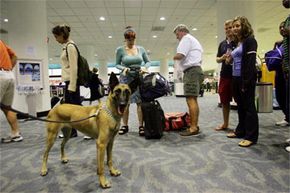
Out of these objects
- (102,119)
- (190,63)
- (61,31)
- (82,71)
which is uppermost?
(61,31)

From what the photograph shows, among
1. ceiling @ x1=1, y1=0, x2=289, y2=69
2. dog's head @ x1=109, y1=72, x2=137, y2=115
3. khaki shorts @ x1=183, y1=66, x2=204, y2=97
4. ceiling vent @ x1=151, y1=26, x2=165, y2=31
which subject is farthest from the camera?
ceiling vent @ x1=151, y1=26, x2=165, y2=31

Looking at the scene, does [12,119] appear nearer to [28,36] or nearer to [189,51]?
[189,51]

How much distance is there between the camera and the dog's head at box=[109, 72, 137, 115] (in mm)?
1828

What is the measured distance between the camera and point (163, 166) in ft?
7.34

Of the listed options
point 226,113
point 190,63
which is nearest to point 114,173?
point 190,63

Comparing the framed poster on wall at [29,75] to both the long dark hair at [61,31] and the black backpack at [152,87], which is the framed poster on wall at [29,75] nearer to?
the long dark hair at [61,31]

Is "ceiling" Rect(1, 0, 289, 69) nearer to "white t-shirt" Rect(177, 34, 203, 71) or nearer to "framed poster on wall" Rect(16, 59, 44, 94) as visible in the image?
"framed poster on wall" Rect(16, 59, 44, 94)

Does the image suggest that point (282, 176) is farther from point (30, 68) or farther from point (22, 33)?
point (22, 33)

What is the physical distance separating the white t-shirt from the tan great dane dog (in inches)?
57.5

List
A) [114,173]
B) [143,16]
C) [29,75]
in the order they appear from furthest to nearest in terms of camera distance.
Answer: [143,16] < [29,75] < [114,173]

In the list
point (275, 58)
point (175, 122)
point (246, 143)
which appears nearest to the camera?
point (246, 143)

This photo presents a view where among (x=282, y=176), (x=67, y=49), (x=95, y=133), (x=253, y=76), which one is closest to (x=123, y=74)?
(x=67, y=49)

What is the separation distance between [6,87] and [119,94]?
6.41 ft

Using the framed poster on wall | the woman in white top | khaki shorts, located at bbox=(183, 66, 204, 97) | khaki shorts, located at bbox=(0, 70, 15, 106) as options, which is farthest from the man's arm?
the framed poster on wall
